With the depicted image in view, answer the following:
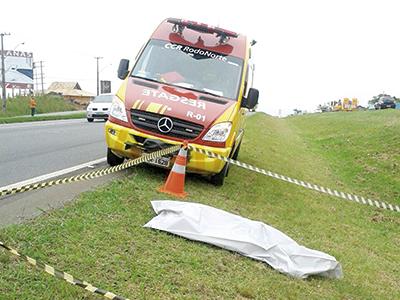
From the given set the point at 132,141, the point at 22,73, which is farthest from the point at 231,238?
the point at 22,73

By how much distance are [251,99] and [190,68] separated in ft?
3.83

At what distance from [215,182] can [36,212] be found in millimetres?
3262

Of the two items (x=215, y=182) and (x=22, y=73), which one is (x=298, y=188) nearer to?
(x=215, y=182)

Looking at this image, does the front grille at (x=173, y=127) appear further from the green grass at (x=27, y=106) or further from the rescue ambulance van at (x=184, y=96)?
the green grass at (x=27, y=106)

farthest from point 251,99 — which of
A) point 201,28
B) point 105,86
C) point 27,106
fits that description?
point 105,86

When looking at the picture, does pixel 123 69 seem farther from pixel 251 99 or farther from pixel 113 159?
pixel 251 99

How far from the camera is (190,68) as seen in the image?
25.2 feet

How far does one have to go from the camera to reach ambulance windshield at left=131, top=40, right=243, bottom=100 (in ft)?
24.6

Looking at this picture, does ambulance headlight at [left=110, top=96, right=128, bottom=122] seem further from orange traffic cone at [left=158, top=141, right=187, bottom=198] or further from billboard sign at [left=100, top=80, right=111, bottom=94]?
billboard sign at [left=100, top=80, right=111, bottom=94]

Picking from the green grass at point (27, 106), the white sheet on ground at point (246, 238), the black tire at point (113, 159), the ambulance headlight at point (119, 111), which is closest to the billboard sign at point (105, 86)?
the green grass at point (27, 106)

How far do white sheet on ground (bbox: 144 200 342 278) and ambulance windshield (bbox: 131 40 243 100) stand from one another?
2990 mm

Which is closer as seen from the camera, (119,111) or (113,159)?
(119,111)

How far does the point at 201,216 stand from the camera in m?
4.85

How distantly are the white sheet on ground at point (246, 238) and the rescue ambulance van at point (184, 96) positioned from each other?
1.84 meters
